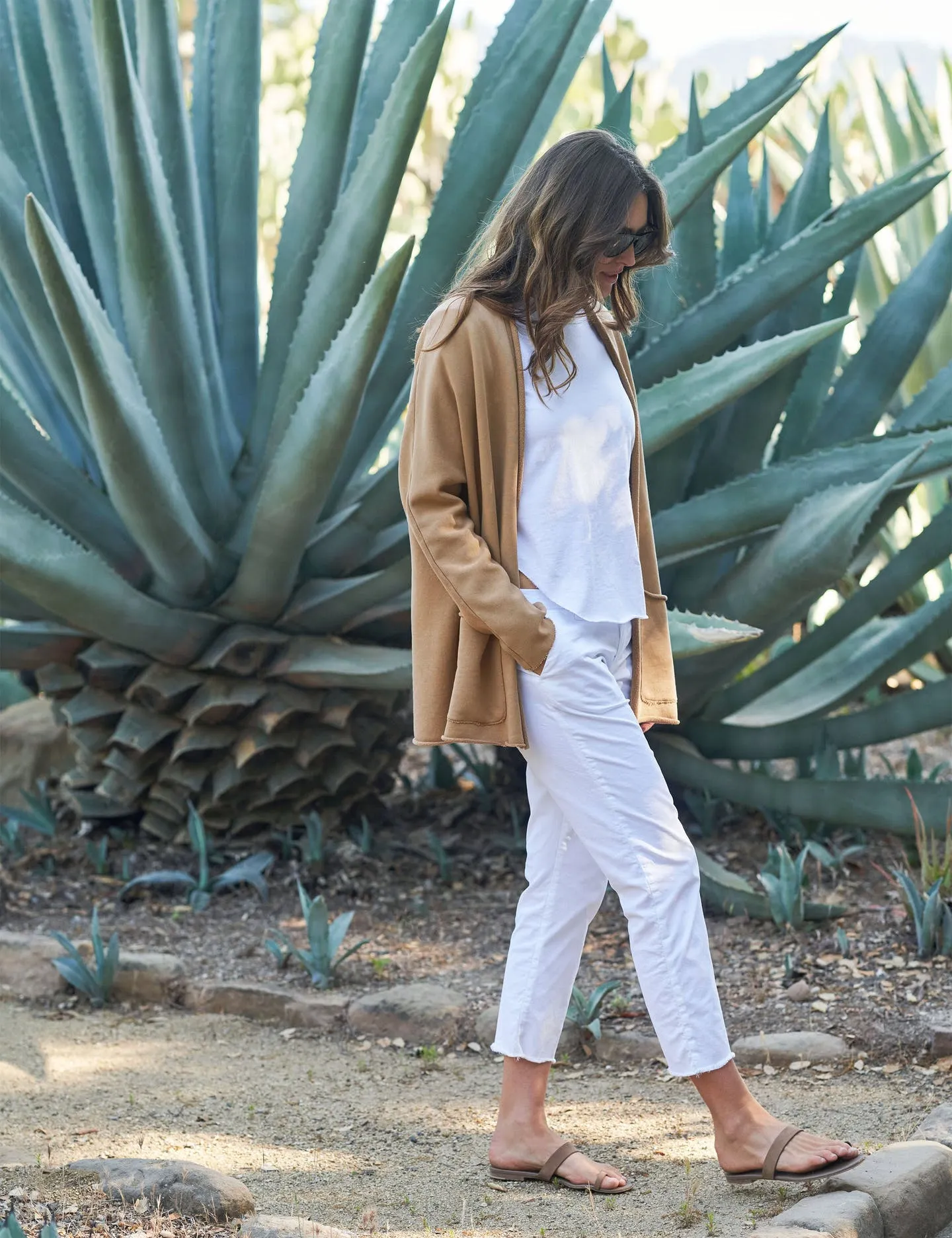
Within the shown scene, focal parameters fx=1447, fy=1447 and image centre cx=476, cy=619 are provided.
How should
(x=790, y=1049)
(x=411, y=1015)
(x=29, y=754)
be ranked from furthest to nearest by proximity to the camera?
1. (x=29, y=754)
2. (x=411, y=1015)
3. (x=790, y=1049)

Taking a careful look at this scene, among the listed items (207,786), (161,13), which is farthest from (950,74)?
(207,786)

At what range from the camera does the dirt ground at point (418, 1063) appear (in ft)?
7.36

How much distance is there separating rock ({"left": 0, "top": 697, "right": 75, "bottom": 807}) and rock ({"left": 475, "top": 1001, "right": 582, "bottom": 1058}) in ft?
6.60

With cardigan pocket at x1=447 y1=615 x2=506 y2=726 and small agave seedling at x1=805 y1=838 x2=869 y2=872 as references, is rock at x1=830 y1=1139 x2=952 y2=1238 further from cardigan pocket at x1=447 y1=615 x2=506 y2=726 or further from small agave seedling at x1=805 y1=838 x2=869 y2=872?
small agave seedling at x1=805 y1=838 x2=869 y2=872

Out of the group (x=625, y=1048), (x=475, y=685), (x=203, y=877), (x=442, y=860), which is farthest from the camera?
(x=442, y=860)

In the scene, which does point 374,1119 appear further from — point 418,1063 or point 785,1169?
point 785,1169

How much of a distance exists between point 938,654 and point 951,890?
1906mm

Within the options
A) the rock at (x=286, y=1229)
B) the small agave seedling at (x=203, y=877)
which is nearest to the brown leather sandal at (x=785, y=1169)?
the rock at (x=286, y=1229)

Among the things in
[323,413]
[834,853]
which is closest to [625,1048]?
[834,853]

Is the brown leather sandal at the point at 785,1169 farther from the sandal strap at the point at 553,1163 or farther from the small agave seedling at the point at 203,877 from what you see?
the small agave seedling at the point at 203,877

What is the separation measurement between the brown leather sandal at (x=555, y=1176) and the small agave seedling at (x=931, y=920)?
3.37 ft

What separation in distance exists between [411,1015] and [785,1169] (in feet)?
3.53

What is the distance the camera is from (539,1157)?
2260 millimetres

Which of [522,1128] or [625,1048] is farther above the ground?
[522,1128]
